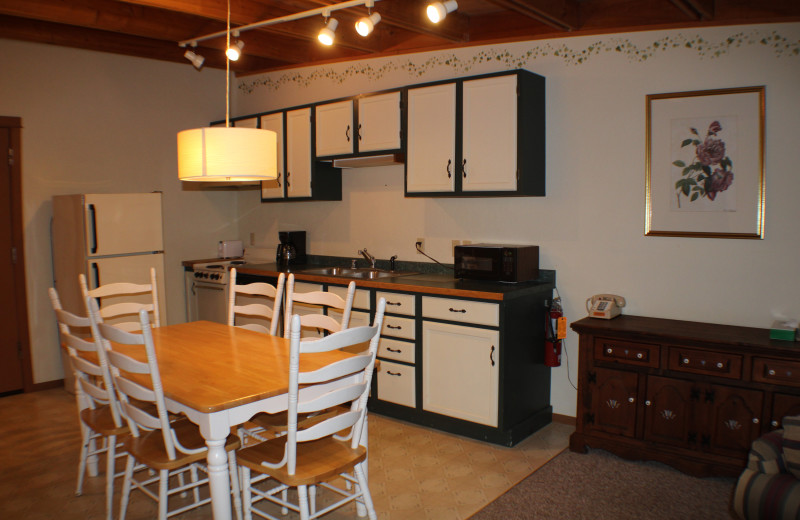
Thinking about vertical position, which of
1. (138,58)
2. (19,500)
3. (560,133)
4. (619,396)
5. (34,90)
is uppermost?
Answer: (138,58)

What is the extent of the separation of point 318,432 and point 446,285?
1.71 m

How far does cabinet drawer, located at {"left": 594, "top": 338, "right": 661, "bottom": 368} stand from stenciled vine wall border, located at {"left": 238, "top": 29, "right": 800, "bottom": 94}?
1.62 metres

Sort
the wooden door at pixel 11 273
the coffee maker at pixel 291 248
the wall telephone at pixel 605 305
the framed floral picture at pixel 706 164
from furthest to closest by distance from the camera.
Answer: the coffee maker at pixel 291 248 < the wooden door at pixel 11 273 < the wall telephone at pixel 605 305 < the framed floral picture at pixel 706 164

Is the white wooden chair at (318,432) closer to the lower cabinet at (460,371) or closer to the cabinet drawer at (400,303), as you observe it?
the lower cabinet at (460,371)

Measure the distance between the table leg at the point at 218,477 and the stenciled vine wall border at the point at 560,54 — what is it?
301 centimetres

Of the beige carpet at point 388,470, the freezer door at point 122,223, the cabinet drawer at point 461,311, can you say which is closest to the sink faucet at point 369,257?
the cabinet drawer at point 461,311

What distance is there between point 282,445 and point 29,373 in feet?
10.9

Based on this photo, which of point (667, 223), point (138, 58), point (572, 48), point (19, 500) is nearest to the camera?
point (19, 500)

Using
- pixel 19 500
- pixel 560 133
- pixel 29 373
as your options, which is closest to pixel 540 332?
pixel 560 133

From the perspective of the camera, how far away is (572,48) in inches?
149

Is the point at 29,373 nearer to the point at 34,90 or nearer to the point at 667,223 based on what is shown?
the point at 34,90

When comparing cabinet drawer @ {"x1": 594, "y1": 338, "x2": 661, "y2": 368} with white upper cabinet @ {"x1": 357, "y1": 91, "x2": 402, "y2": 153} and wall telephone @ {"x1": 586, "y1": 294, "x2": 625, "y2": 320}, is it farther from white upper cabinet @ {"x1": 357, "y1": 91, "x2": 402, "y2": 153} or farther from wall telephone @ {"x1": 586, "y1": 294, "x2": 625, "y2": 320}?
white upper cabinet @ {"x1": 357, "y1": 91, "x2": 402, "y2": 153}

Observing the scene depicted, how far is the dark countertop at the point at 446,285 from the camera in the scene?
11.5 ft

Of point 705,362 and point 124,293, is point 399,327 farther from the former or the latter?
point 705,362
